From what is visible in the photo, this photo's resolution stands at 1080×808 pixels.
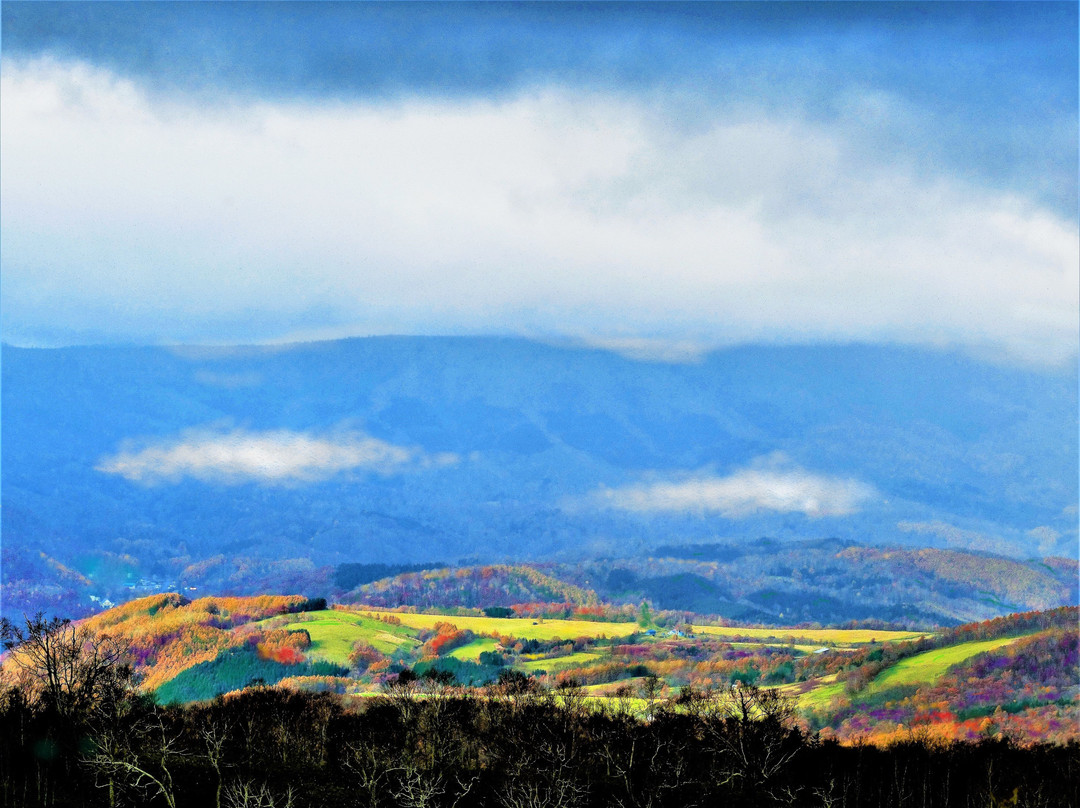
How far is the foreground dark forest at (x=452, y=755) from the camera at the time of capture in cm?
8281

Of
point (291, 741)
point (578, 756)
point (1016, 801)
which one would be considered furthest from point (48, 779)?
point (1016, 801)

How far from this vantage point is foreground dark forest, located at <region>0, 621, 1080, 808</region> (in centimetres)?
8281

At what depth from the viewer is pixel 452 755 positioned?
106m

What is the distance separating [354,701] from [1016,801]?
93104mm

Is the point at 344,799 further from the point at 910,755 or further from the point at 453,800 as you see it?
the point at 910,755

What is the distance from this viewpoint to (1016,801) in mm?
98438

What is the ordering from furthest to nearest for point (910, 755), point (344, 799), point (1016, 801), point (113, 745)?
1. point (910, 755)
2. point (1016, 801)
3. point (344, 799)
4. point (113, 745)

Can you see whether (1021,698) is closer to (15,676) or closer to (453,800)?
(453,800)

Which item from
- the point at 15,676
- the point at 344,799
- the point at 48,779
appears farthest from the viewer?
the point at 15,676

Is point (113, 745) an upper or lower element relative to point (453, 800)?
upper

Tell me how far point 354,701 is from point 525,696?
129 ft

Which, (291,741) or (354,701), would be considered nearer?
(291,741)

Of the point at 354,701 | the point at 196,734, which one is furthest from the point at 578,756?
the point at 354,701

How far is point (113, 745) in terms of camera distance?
236 ft
